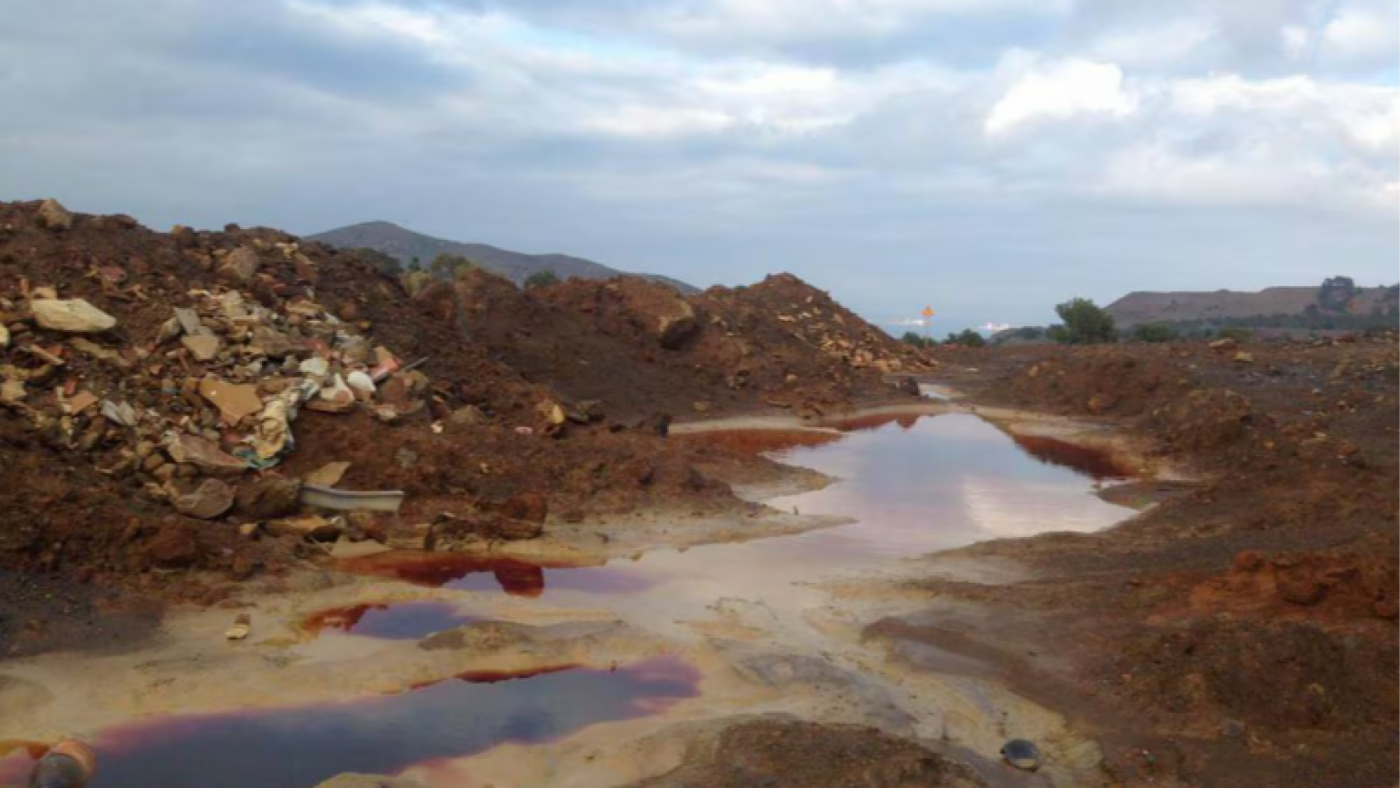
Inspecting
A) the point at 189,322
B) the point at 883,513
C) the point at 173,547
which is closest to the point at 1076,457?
the point at 883,513

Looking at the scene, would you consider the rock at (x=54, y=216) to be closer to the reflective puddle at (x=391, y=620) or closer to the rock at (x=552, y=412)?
the rock at (x=552, y=412)

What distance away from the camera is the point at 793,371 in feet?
113

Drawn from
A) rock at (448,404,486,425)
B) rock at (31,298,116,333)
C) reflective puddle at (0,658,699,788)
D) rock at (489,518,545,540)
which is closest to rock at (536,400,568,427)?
rock at (448,404,486,425)

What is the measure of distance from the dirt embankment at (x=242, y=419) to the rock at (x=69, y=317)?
0.09 ft

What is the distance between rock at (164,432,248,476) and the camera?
1295 cm

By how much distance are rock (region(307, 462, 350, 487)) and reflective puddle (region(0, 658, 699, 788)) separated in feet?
19.7

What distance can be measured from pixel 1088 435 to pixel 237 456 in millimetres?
20293

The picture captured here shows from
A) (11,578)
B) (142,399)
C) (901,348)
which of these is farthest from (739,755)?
(901,348)

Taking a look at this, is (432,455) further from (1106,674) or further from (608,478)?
(1106,674)

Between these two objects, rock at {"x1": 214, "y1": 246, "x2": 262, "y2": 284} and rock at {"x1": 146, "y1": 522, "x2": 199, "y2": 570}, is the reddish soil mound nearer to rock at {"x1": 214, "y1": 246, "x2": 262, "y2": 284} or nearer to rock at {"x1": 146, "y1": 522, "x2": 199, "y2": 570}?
rock at {"x1": 214, "y1": 246, "x2": 262, "y2": 284}

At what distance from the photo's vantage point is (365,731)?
773cm

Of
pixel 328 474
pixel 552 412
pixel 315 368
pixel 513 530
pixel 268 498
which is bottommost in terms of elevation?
pixel 513 530

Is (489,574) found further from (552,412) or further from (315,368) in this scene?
(552,412)

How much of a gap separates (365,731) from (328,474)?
6.95 m
